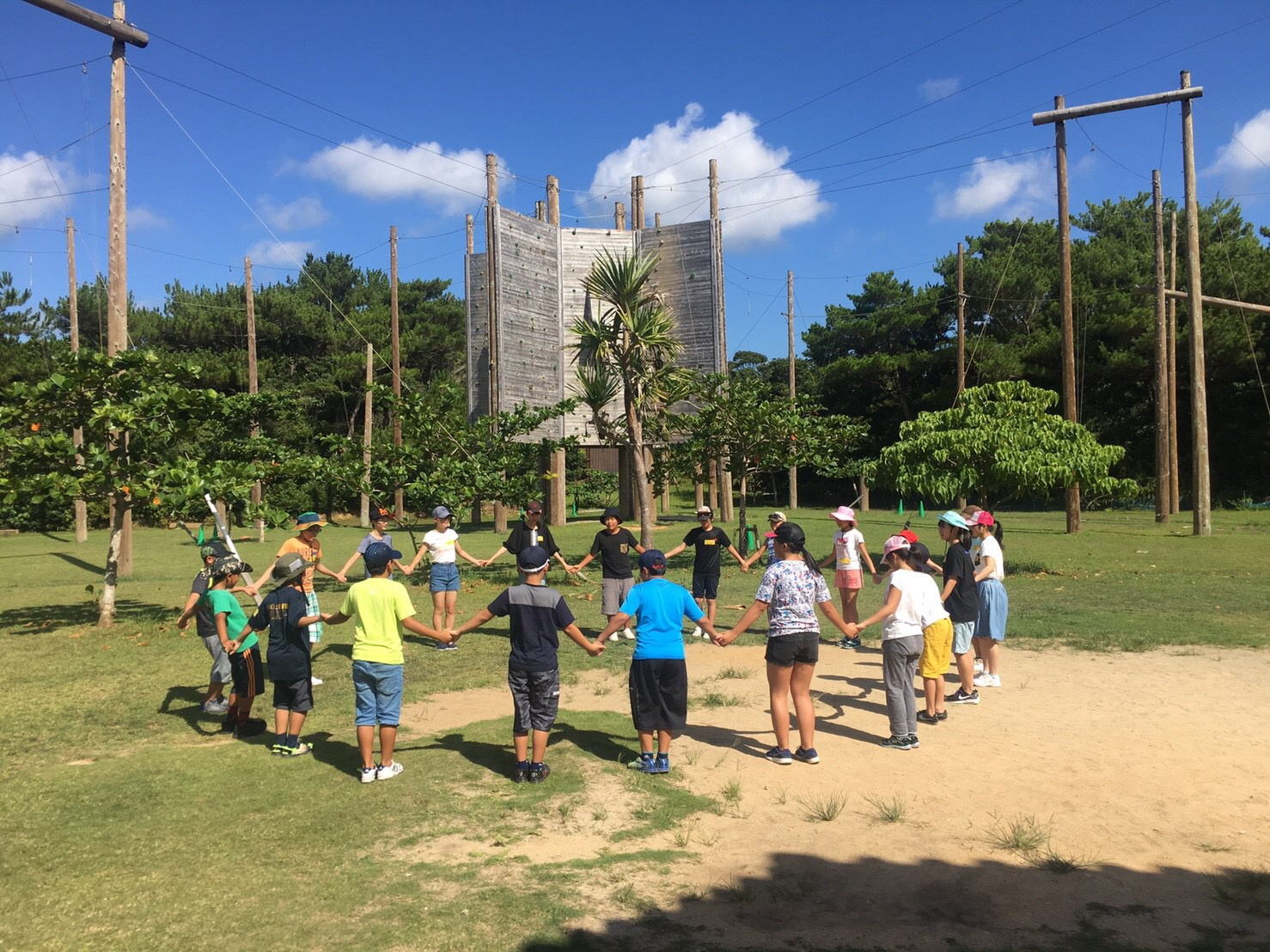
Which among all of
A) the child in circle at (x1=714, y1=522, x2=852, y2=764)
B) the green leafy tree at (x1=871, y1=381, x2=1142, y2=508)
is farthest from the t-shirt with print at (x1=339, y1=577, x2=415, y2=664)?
the green leafy tree at (x1=871, y1=381, x2=1142, y2=508)

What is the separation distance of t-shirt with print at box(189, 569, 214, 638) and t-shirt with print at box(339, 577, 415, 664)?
216 centimetres

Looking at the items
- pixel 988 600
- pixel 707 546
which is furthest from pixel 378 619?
pixel 707 546

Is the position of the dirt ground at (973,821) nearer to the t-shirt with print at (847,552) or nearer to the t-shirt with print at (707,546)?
the t-shirt with print at (847,552)

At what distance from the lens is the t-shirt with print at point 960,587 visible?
9.11m

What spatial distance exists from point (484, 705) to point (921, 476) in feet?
40.0

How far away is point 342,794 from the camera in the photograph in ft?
21.1

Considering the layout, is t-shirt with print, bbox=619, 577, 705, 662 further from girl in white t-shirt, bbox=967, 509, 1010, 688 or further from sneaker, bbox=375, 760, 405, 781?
girl in white t-shirt, bbox=967, 509, 1010, 688

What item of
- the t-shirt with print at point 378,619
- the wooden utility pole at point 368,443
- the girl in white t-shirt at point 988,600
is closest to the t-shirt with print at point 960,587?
the girl in white t-shirt at point 988,600

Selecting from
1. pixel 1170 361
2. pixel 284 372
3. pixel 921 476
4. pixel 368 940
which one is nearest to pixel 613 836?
pixel 368 940

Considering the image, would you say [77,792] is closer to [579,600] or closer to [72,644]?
[72,644]

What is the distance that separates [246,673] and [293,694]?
834 millimetres

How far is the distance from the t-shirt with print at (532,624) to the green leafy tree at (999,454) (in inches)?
530

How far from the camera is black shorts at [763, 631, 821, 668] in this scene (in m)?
7.03

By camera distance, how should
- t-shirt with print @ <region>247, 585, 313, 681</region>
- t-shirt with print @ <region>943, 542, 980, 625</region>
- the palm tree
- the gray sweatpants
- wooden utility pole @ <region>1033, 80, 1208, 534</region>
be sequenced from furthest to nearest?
wooden utility pole @ <region>1033, 80, 1208, 534</region> → the palm tree → t-shirt with print @ <region>943, 542, 980, 625</region> → the gray sweatpants → t-shirt with print @ <region>247, 585, 313, 681</region>
